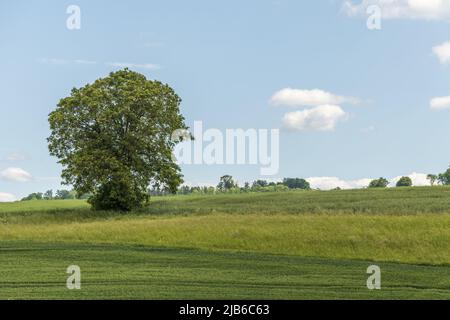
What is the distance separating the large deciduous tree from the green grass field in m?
6.98

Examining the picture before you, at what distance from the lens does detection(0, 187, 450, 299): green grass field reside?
15453mm

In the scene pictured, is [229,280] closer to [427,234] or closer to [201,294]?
[201,294]

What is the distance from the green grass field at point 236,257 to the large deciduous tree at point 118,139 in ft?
22.9

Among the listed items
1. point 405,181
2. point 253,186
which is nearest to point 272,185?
point 253,186

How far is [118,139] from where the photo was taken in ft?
151

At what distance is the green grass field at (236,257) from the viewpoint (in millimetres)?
15453

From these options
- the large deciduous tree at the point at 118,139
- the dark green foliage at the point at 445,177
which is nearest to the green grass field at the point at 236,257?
the large deciduous tree at the point at 118,139

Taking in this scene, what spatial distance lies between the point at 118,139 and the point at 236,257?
25.0m

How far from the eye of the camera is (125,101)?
151ft

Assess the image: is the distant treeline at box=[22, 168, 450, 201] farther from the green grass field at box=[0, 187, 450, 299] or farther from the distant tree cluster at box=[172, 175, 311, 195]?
the green grass field at box=[0, 187, 450, 299]

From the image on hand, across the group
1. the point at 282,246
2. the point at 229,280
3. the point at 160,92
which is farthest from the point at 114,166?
the point at 229,280

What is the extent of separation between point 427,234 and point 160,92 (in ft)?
89.3

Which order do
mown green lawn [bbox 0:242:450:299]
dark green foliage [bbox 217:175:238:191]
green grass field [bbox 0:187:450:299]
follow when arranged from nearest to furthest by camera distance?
mown green lawn [bbox 0:242:450:299] → green grass field [bbox 0:187:450:299] → dark green foliage [bbox 217:175:238:191]

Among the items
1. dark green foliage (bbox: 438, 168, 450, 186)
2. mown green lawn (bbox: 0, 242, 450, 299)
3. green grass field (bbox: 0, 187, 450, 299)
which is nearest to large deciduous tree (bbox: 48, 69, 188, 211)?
green grass field (bbox: 0, 187, 450, 299)
